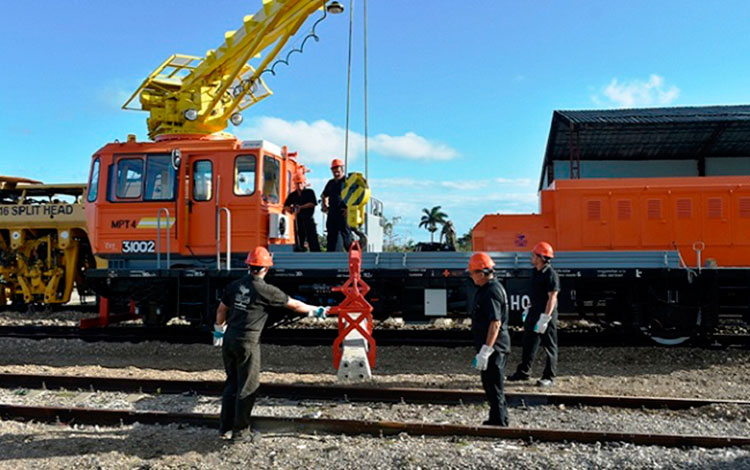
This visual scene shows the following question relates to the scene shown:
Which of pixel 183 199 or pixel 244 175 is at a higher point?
pixel 244 175

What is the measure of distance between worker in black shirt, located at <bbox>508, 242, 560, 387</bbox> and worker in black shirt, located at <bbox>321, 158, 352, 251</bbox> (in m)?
3.29

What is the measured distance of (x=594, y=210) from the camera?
9.36 m

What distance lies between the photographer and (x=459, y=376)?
25.0 ft

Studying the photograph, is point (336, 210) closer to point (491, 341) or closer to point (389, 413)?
Result: point (389, 413)

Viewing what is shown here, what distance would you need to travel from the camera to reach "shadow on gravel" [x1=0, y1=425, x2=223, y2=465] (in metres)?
4.96

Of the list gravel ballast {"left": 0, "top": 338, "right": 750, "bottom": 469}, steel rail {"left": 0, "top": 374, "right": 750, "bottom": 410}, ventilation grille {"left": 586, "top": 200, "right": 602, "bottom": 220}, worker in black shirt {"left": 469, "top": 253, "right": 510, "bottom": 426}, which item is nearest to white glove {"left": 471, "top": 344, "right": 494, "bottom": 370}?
worker in black shirt {"left": 469, "top": 253, "right": 510, "bottom": 426}

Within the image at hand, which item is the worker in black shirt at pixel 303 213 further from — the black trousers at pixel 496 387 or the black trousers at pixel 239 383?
the black trousers at pixel 496 387

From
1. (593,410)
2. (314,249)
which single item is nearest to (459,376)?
(593,410)

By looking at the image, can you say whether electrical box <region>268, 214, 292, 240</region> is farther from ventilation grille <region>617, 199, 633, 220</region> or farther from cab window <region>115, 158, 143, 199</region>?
ventilation grille <region>617, 199, 633, 220</region>

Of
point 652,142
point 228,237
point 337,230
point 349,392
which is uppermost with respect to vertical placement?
point 652,142

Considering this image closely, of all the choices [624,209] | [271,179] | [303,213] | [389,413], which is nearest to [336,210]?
[303,213]

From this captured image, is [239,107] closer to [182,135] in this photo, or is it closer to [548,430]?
[182,135]

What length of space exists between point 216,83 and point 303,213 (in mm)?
3292

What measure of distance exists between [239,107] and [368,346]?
602cm
